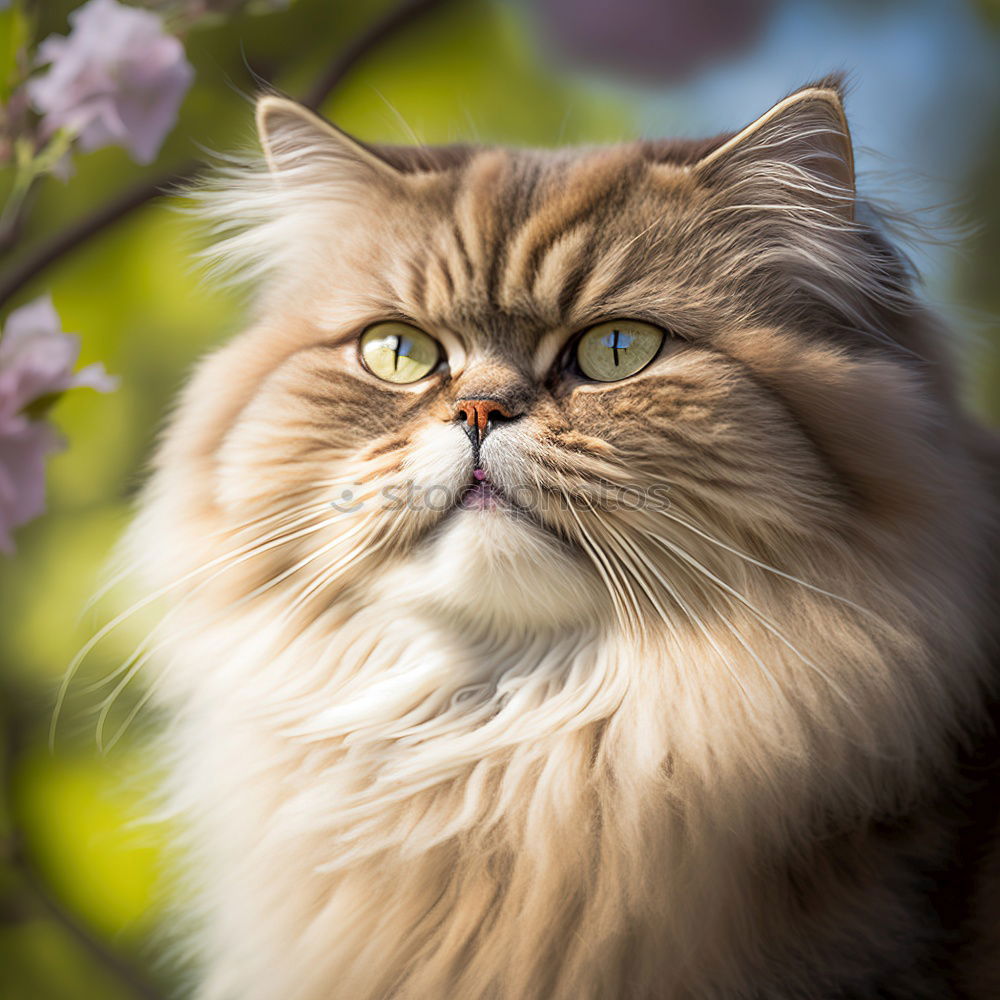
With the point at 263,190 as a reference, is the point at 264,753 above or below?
below

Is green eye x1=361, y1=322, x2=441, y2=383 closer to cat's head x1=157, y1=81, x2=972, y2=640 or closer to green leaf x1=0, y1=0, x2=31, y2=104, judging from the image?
cat's head x1=157, y1=81, x2=972, y2=640

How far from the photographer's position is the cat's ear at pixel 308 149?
96 cm

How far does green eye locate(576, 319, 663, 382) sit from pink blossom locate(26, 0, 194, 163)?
486mm

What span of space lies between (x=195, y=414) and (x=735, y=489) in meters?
0.59

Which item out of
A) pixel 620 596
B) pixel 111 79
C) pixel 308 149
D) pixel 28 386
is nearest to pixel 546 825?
pixel 620 596

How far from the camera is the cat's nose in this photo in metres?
0.80

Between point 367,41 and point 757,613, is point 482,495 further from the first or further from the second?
point 367,41

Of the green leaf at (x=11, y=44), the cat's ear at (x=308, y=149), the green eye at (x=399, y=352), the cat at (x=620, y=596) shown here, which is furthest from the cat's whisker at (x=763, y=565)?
the green leaf at (x=11, y=44)

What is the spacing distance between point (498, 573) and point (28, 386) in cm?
41

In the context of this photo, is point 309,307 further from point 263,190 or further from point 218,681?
point 218,681

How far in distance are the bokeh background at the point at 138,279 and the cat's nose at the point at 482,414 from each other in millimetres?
652

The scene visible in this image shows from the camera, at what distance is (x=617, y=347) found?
0.85 m

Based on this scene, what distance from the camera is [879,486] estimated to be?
2.69 feet

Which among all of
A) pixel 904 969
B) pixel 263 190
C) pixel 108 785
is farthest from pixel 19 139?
pixel 904 969
